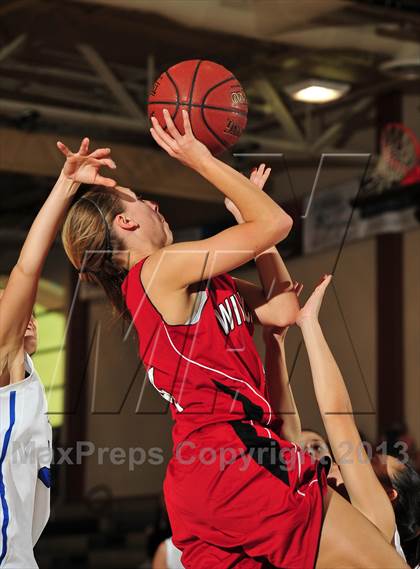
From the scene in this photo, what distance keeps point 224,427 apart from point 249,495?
7.7 inches

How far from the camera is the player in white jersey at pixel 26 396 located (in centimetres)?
270

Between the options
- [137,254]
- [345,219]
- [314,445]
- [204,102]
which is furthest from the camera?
[345,219]

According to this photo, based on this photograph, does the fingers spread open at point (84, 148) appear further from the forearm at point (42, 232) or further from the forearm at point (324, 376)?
the forearm at point (324, 376)

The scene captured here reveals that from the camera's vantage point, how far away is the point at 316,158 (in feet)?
37.5

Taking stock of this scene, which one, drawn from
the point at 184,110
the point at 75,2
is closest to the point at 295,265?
the point at 75,2

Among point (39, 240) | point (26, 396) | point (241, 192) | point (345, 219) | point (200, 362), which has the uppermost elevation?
point (241, 192)

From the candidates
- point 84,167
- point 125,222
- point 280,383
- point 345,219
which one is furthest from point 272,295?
point 345,219

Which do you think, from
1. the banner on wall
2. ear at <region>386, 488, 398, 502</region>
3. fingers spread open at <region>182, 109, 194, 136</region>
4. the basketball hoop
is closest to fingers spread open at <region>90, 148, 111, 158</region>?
fingers spread open at <region>182, 109, 194, 136</region>

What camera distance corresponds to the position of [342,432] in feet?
9.46

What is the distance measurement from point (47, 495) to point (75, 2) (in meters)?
6.10

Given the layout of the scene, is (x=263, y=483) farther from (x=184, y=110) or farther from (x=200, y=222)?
(x=200, y=222)

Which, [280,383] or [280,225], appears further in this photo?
[280,383]

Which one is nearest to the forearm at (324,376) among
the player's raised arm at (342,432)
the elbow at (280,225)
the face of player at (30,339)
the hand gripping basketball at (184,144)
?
the player's raised arm at (342,432)

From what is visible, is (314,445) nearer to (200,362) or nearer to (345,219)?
(200,362)
